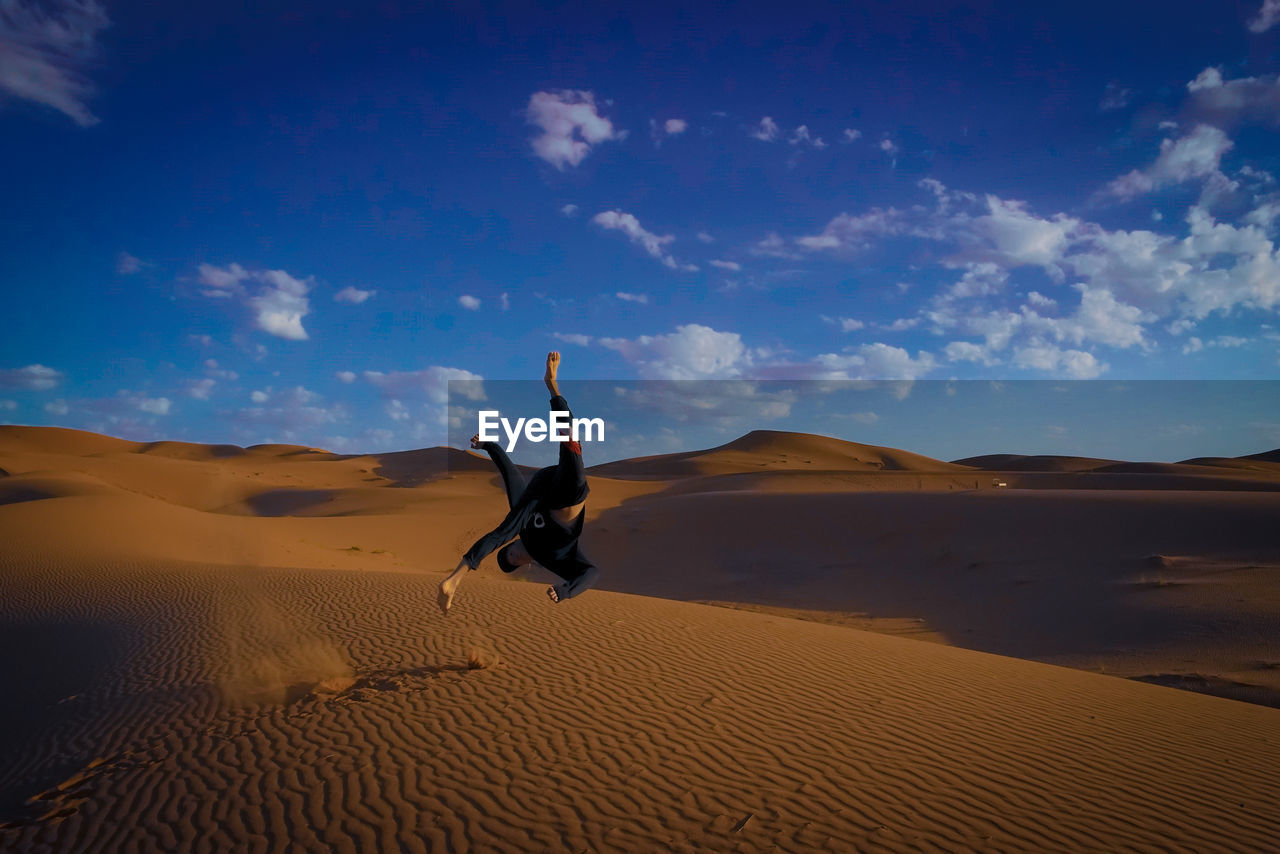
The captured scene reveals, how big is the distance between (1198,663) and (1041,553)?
10.3m

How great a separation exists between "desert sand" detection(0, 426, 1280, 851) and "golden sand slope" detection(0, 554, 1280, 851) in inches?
1.5

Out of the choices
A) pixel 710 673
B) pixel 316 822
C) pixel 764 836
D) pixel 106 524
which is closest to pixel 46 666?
pixel 316 822

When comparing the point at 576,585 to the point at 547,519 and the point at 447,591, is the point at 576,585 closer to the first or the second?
the point at 547,519

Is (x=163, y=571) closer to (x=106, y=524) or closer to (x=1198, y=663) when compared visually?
(x=106, y=524)

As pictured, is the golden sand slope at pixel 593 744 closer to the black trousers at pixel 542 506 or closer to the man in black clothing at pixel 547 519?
the man in black clothing at pixel 547 519

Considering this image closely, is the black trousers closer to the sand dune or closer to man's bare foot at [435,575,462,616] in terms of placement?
man's bare foot at [435,575,462,616]

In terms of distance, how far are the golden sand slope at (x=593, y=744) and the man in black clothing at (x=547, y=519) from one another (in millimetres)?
2135

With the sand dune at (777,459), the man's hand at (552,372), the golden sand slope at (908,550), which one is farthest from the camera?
the sand dune at (777,459)

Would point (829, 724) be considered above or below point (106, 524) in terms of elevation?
below

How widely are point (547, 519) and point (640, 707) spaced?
419 centimetres

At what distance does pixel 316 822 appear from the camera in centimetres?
535

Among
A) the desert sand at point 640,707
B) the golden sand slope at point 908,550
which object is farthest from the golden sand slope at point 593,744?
the golden sand slope at point 908,550

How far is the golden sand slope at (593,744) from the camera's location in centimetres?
533

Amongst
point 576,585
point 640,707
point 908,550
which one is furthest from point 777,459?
point 576,585
